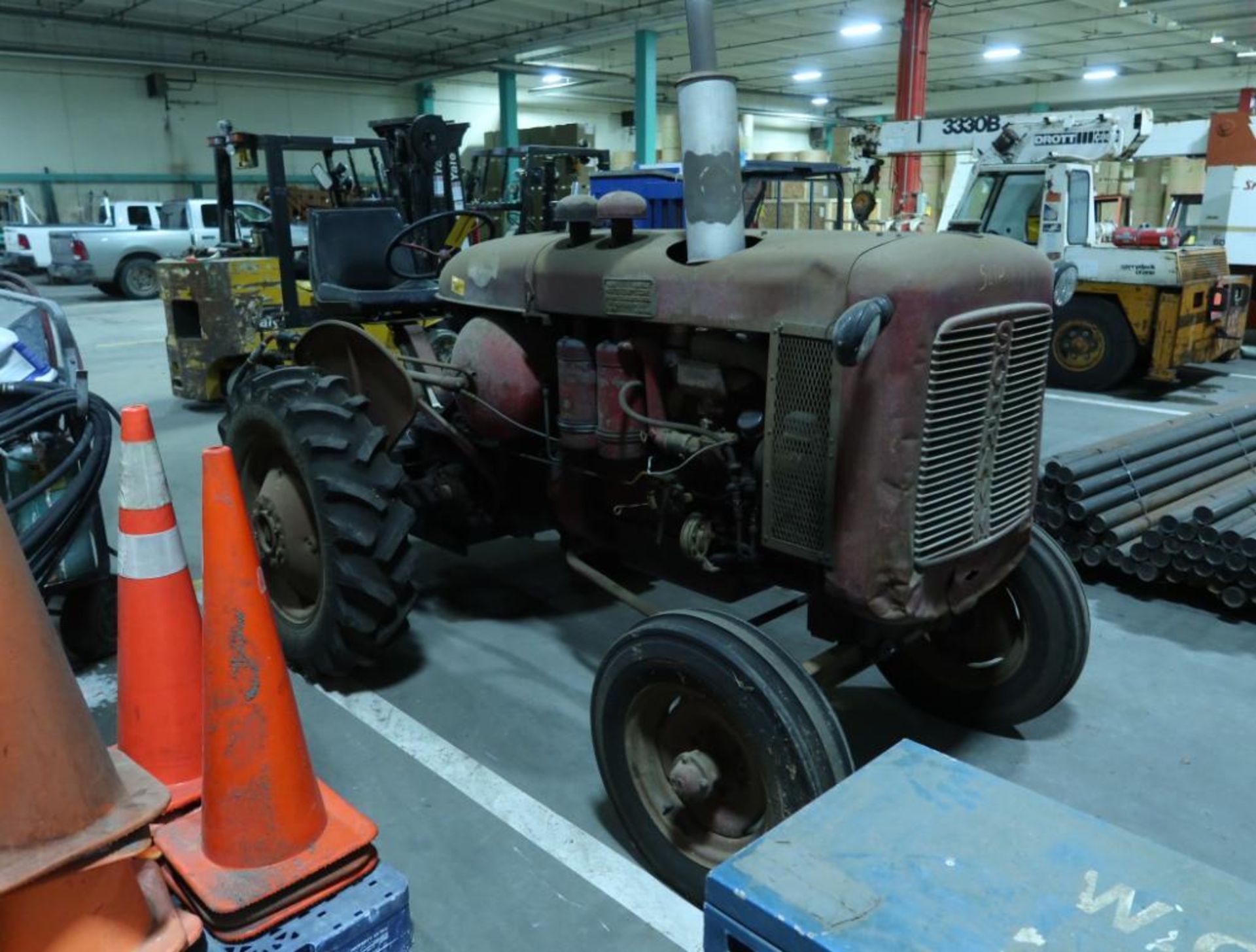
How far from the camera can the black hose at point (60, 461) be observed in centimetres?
292

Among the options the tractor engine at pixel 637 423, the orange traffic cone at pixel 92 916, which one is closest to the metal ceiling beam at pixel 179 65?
the tractor engine at pixel 637 423

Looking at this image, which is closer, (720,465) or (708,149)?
(708,149)

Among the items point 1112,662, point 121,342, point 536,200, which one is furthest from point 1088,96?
point 1112,662

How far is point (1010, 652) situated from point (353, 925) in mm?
2122

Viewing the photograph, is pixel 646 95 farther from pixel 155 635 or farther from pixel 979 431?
pixel 155 635

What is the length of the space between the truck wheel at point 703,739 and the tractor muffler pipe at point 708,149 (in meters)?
1.02

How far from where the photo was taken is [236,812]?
2049mm

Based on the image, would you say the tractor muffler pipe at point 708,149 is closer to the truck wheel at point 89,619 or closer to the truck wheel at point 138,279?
the truck wheel at point 89,619

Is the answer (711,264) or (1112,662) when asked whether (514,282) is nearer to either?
(711,264)

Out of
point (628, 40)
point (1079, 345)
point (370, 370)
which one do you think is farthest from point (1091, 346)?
point (628, 40)

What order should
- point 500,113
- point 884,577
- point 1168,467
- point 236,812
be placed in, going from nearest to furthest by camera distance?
point 236,812
point 884,577
point 1168,467
point 500,113

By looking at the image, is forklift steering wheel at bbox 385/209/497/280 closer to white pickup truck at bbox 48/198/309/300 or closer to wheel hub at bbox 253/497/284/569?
wheel hub at bbox 253/497/284/569

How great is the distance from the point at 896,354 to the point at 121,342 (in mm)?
11622

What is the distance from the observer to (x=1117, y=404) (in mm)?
8438
